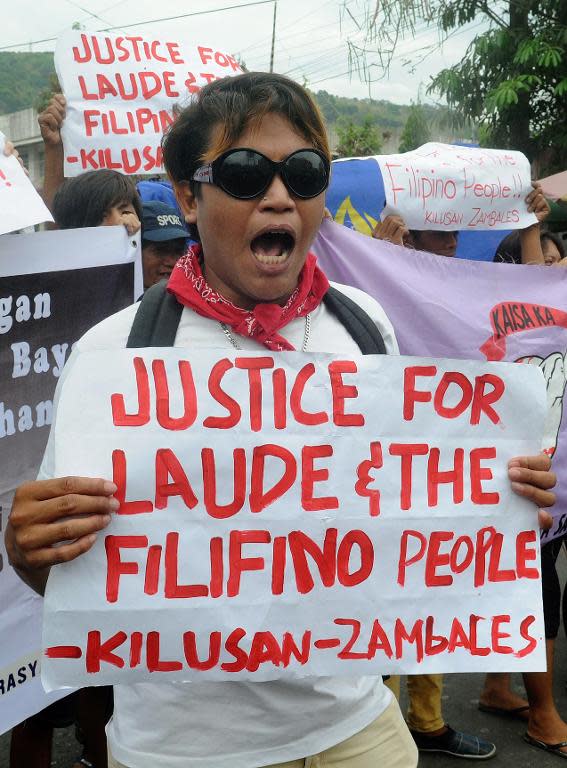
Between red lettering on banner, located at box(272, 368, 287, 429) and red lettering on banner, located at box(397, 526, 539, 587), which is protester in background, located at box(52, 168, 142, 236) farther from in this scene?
red lettering on banner, located at box(397, 526, 539, 587)

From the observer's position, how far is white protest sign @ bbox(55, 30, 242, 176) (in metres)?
3.92

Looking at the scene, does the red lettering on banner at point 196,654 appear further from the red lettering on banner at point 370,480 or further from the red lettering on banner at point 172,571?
the red lettering on banner at point 370,480

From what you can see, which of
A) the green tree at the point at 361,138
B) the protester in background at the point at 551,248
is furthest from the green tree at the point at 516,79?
the green tree at the point at 361,138

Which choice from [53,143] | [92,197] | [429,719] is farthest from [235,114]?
[429,719]

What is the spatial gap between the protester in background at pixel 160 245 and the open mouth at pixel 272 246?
171 centimetres

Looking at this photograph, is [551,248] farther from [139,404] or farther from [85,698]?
[139,404]

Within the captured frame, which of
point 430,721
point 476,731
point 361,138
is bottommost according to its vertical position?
point 476,731

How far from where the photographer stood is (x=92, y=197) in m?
3.24

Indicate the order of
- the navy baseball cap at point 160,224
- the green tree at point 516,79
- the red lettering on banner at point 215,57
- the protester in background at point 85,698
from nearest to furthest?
the protester in background at point 85,698 → the navy baseball cap at point 160,224 → the red lettering on banner at point 215,57 → the green tree at point 516,79

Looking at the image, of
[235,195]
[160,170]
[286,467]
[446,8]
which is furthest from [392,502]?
[446,8]

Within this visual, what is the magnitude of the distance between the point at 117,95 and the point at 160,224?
984 mm

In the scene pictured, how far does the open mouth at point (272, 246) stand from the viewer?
5.35 feet

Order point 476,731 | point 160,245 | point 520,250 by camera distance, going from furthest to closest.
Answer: point 520,250, point 476,731, point 160,245

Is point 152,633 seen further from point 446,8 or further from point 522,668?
point 446,8
